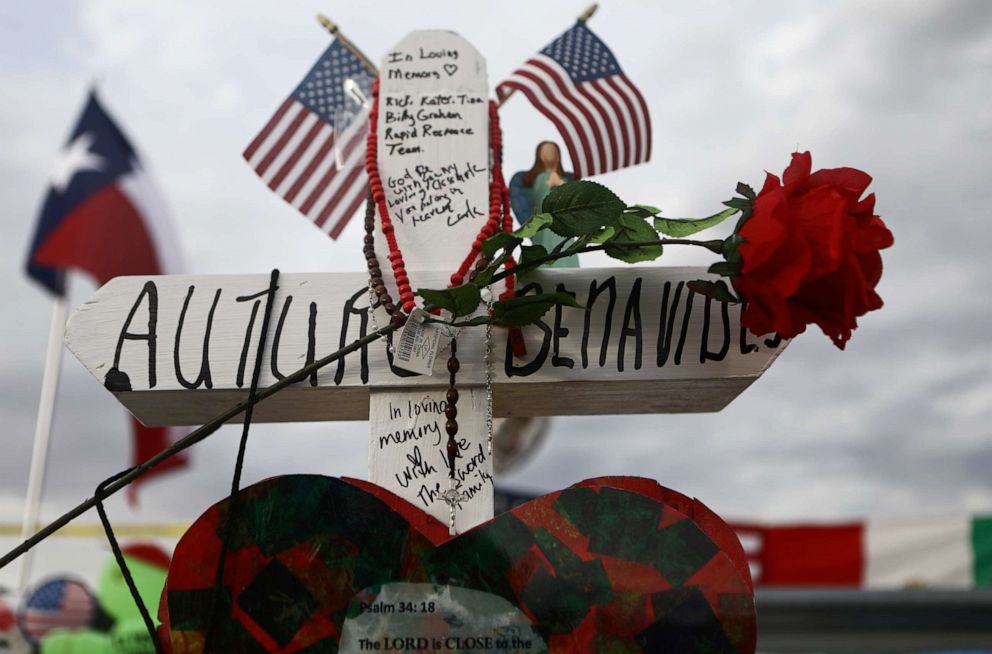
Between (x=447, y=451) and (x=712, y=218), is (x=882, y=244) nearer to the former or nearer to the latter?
(x=712, y=218)

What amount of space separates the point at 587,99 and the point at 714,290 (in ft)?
1.75

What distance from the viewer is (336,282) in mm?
824

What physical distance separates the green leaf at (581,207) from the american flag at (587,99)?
16.9 inches

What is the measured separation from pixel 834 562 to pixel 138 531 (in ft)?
16.5

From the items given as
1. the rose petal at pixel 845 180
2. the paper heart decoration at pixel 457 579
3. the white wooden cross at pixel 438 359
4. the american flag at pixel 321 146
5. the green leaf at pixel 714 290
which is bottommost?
the paper heart decoration at pixel 457 579

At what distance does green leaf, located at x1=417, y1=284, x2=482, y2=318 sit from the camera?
0.70 meters

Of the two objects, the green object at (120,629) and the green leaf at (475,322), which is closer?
the green leaf at (475,322)

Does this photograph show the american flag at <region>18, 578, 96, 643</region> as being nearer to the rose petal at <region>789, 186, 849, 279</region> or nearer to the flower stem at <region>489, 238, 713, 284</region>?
the flower stem at <region>489, 238, 713, 284</region>

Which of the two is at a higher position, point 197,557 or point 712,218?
point 712,218

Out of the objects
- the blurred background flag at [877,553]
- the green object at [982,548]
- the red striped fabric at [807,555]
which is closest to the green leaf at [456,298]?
the blurred background flag at [877,553]

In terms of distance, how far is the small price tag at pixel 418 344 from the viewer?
742 mm

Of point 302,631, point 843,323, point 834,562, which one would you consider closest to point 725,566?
point 843,323

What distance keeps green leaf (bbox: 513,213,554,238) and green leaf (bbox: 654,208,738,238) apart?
0.11m

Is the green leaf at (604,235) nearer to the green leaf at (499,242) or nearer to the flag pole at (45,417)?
the green leaf at (499,242)
